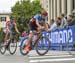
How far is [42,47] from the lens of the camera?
12.9m

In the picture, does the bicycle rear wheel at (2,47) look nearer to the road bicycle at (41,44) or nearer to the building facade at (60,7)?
the road bicycle at (41,44)

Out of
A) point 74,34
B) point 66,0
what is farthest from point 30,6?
Answer: point 74,34

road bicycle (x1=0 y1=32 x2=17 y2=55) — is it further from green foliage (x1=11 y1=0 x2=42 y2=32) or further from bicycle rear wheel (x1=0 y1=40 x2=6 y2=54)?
green foliage (x1=11 y1=0 x2=42 y2=32)

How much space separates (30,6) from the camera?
65.1 meters

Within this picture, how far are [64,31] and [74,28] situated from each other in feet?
3.28

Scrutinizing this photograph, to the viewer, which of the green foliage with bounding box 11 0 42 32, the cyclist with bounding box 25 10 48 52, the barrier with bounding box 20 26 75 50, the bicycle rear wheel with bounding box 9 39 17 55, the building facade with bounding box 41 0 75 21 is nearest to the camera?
the cyclist with bounding box 25 10 48 52

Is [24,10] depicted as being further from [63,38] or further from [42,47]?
[42,47]

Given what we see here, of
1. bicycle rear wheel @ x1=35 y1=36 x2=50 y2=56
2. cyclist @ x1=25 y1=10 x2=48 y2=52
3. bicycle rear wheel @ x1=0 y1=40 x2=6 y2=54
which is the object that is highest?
cyclist @ x1=25 y1=10 x2=48 y2=52

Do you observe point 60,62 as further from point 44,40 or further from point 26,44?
point 26,44

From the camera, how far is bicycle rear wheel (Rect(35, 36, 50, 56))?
41.1 feet

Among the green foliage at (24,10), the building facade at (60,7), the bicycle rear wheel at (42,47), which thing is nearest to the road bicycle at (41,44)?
the bicycle rear wheel at (42,47)

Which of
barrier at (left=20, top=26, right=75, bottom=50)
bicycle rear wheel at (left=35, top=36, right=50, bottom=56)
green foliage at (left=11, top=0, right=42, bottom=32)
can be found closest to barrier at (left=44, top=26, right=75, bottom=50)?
barrier at (left=20, top=26, right=75, bottom=50)

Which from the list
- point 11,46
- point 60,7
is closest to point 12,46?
point 11,46

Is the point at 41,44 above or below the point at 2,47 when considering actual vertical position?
above
